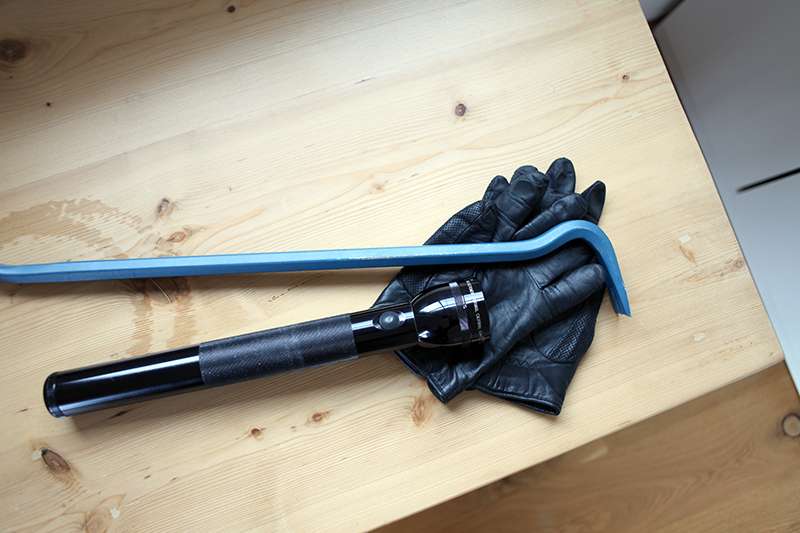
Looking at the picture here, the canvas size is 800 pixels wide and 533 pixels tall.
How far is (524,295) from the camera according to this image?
740 millimetres

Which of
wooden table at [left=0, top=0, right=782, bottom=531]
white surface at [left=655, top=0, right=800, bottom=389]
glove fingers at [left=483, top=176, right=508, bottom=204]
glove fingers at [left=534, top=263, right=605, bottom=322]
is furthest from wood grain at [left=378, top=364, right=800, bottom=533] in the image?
glove fingers at [left=483, top=176, right=508, bottom=204]

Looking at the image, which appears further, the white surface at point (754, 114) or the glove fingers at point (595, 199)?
the white surface at point (754, 114)

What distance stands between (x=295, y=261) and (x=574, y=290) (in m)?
0.40

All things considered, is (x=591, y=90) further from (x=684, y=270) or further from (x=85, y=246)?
(x=85, y=246)

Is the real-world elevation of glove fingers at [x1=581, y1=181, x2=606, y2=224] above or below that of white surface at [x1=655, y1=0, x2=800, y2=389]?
above

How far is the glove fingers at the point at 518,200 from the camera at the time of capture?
2.39 feet

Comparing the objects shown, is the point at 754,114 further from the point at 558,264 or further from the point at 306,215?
the point at 306,215

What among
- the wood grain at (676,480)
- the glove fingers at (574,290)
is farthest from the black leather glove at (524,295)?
the wood grain at (676,480)

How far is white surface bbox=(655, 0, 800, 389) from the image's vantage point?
0.98 metres

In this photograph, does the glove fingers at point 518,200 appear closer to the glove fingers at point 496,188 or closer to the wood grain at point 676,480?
the glove fingers at point 496,188

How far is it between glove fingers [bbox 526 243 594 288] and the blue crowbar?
1.0 inches

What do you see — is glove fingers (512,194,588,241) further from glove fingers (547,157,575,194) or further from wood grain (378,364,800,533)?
wood grain (378,364,800,533)

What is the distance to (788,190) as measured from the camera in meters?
1.01

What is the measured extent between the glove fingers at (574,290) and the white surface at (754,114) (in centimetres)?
58
